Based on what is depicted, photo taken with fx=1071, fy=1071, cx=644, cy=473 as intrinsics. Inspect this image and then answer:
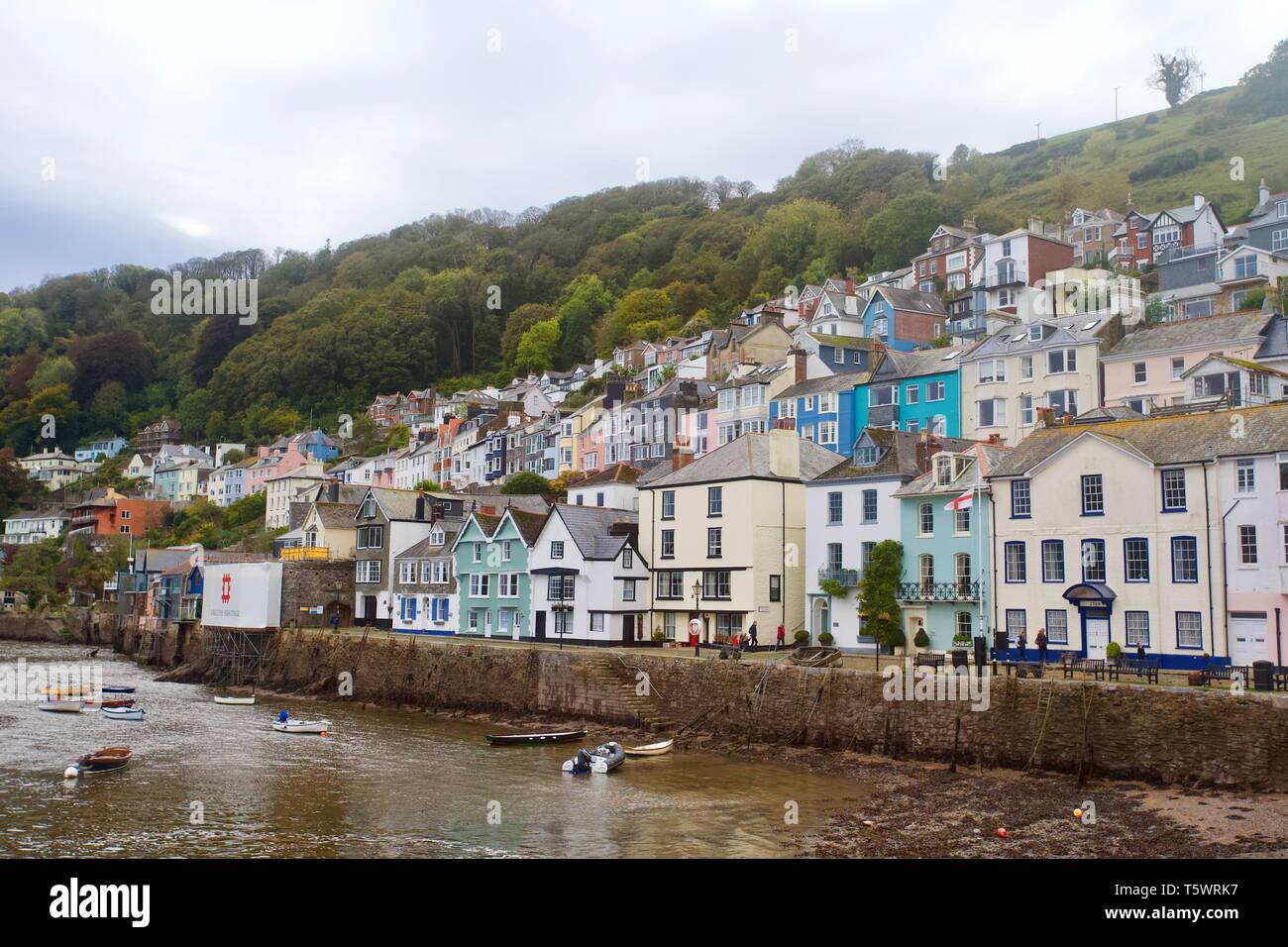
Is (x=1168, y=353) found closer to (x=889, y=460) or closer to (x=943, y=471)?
(x=889, y=460)

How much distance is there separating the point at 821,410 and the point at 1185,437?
33.2 metres

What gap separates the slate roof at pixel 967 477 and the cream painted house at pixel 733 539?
22.3 ft

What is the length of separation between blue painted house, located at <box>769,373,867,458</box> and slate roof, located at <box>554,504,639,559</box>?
52.2 ft

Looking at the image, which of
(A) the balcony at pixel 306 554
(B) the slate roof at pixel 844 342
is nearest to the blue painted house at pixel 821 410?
(B) the slate roof at pixel 844 342

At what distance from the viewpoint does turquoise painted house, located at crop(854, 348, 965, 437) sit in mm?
61594

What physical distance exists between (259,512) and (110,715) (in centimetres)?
7993

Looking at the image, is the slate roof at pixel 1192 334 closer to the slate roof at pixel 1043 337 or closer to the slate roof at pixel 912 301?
the slate roof at pixel 1043 337

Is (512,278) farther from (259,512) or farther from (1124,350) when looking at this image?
(1124,350)

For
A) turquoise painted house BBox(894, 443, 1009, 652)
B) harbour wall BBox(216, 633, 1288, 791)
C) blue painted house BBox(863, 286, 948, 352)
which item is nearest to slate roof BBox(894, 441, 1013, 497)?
turquoise painted house BBox(894, 443, 1009, 652)

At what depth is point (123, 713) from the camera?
153 ft

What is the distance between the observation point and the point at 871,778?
30.6 m

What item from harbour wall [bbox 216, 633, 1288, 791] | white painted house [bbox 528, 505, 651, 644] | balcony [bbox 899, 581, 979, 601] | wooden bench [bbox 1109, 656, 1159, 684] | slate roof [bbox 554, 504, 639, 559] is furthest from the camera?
slate roof [bbox 554, 504, 639, 559]

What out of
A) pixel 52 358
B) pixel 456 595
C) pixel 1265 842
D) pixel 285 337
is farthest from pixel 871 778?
pixel 52 358

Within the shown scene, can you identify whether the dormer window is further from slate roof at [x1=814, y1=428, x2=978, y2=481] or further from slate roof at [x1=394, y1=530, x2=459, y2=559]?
slate roof at [x1=394, y1=530, x2=459, y2=559]
